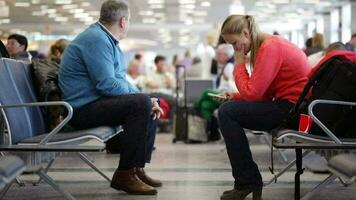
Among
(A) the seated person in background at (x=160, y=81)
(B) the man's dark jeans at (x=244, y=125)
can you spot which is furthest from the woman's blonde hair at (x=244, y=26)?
(A) the seated person in background at (x=160, y=81)

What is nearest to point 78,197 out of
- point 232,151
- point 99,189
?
point 99,189

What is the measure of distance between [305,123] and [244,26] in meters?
0.72

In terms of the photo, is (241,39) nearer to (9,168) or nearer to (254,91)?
(254,91)

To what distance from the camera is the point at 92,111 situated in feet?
13.6

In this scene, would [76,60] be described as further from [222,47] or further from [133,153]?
[222,47]

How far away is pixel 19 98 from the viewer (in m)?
3.95

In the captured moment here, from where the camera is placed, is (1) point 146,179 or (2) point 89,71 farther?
(1) point 146,179

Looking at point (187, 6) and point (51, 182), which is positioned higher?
point (51, 182)

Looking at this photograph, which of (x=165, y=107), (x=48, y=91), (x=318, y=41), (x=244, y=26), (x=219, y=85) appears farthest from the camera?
(x=165, y=107)

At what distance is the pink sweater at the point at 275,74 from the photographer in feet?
12.8

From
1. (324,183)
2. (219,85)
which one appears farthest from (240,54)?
(219,85)

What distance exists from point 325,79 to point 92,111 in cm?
149

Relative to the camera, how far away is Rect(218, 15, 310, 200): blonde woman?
3.89 metres

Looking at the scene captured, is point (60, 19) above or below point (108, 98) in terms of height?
below
